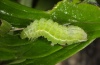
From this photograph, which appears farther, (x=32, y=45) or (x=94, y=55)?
(x=94, y=55)

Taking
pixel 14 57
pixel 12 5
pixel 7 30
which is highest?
pixel 12 5

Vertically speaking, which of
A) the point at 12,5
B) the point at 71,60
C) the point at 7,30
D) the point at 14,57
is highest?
the point at 12,5

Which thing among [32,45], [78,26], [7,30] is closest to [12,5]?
[7,30]

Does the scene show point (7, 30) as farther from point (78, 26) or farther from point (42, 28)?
point (78, 26)

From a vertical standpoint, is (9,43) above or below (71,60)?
above

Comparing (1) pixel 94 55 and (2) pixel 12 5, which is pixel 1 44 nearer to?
(2) pixel 12 5

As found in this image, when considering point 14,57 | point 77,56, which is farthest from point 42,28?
point 77,56
